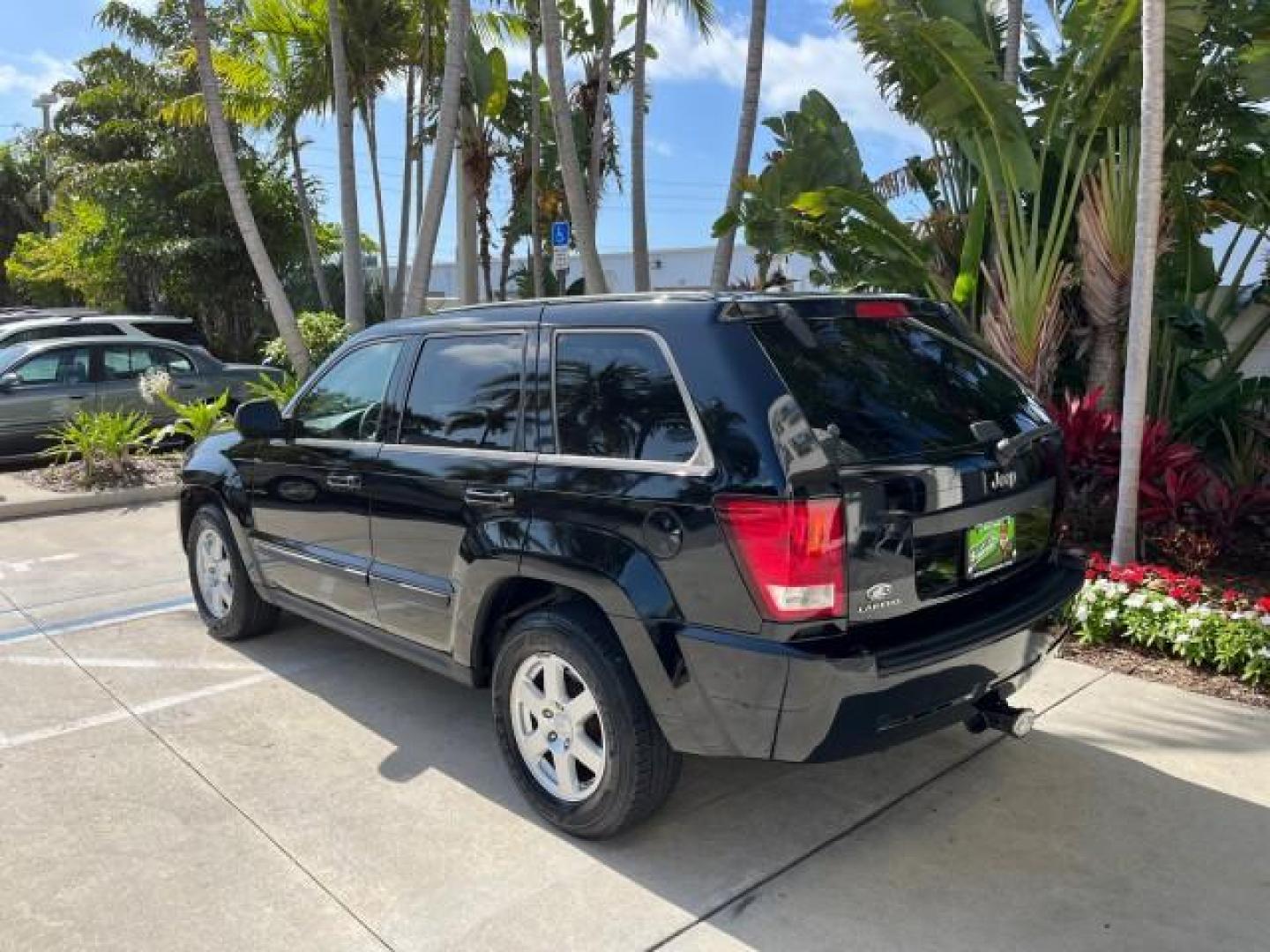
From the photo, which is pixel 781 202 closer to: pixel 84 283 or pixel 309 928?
pixel 309 928

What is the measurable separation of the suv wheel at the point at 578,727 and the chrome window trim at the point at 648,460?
0.50 m

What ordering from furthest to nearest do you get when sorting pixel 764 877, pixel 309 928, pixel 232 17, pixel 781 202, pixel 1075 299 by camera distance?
pixel 232 17 → pixel 781 202 → pixel 1075 299 → pixel 764 877 → pixel 309 928

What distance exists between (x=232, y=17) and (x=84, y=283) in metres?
8.79

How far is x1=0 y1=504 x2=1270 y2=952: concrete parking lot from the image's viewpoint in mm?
2961

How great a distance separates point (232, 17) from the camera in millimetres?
21000

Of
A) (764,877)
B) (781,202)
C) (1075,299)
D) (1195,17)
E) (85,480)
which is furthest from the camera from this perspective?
(85,480)

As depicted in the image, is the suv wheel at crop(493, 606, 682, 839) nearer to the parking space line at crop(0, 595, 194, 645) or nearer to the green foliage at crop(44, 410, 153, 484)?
the parking space line at crop(0, 595, 194, 645)

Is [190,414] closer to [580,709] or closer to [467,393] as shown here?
[467,393]

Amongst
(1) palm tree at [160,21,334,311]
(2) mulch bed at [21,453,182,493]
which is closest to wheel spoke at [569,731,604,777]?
(2) mulch bed at [21,453,182,493]

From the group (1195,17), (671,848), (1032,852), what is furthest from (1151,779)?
(1195,17)

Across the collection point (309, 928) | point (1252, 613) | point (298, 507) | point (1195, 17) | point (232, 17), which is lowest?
point (309, 928)

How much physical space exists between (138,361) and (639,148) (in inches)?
279

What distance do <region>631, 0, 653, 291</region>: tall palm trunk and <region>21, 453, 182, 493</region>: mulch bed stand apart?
261 inches

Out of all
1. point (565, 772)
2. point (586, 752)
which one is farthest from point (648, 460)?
point (565, 772)
